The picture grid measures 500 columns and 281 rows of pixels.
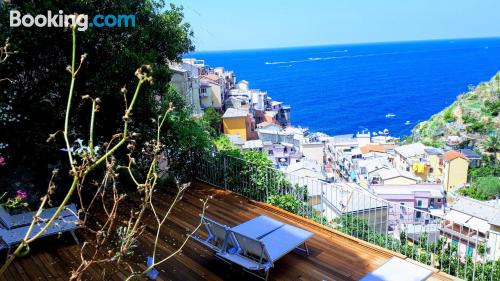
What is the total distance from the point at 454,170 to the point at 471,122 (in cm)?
1569

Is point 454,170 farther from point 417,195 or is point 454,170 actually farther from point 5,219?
point 5,219

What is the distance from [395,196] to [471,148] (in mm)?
24357

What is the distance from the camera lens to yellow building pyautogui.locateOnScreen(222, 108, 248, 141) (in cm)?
3993

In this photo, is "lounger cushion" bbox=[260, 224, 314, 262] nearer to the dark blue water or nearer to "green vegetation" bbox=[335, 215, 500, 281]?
"green vegetation" bbox=[335, 215, 500, 281]

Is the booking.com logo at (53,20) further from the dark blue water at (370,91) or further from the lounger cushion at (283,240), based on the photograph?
the dark blue water at (370,91)

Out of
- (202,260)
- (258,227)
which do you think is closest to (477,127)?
(258,227)

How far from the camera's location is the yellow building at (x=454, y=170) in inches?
1537

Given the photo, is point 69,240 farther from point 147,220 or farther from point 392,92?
point 392,92

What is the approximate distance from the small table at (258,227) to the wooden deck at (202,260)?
44 cm

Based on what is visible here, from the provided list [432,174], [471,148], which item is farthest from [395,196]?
[471,148]

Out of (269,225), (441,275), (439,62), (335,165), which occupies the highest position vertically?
(439,62)

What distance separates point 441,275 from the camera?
15.5 ft

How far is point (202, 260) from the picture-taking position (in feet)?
16.3

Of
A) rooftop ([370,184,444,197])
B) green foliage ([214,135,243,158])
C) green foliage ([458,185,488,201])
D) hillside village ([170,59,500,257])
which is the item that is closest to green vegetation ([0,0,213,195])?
green foliage ([214,135,243,158])
